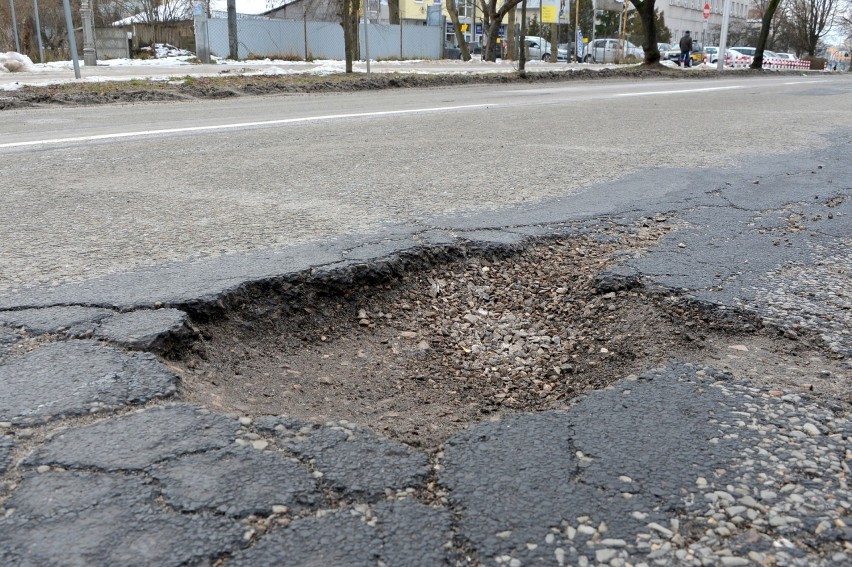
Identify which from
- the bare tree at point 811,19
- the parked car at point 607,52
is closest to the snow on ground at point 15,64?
the parked car at point 607,52

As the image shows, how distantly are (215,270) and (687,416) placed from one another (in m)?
2.00

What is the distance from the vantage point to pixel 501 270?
3.51m

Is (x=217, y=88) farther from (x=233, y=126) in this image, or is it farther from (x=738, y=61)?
(x=738, y=61)

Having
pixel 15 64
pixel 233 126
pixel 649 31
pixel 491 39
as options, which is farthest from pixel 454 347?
pixel 491 39

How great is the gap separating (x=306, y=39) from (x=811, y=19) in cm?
4416

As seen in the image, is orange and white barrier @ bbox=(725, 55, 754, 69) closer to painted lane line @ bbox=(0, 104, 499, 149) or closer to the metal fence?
the metal fence

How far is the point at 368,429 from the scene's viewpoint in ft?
6.59

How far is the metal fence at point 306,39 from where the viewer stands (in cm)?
3584

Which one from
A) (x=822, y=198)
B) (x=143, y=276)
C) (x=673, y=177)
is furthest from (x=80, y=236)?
(x=822, y=198)

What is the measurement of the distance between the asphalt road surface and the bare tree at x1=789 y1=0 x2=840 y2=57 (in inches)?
2476

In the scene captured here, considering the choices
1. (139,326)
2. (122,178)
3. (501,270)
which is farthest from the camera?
(122,178)

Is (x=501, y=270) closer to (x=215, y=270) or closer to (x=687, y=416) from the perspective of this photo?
(x=215, y=270)

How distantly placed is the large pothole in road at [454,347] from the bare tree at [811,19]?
211ft

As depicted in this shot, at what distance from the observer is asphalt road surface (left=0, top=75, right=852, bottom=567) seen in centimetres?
154
